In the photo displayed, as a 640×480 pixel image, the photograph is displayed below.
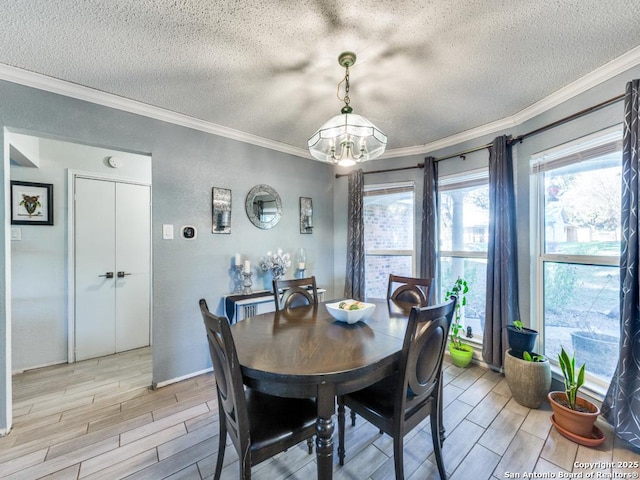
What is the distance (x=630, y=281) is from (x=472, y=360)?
160 centimetres

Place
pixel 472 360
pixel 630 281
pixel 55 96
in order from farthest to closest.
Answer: pixel 472 360 → pixel 55 96 → pixel 630 281

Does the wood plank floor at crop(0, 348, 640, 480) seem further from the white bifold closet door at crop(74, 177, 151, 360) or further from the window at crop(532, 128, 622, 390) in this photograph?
the white bifold closet door at crop(74, 177, 151, 360)

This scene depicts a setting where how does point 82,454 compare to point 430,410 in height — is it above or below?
below

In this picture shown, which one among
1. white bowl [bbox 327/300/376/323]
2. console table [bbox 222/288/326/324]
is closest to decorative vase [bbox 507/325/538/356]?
white bowl [bbox 327/300/376/323]

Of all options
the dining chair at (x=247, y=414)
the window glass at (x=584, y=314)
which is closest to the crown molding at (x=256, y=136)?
the window glass at (x=584, y=314)

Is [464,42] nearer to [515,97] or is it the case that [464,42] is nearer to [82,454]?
[515,97]

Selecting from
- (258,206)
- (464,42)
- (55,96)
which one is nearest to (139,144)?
(55,96)

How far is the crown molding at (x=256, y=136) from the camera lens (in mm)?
1815

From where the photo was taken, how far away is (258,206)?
310cm

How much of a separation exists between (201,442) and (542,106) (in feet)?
12.0

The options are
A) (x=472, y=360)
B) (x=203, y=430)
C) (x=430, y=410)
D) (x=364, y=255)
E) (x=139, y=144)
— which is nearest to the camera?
(x=430, y=410)

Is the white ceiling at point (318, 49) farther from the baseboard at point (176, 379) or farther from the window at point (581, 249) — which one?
the baseboard at point (176, 379)

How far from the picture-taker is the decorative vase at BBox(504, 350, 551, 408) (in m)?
2.03

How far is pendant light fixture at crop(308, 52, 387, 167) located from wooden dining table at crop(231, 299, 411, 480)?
115 cm
